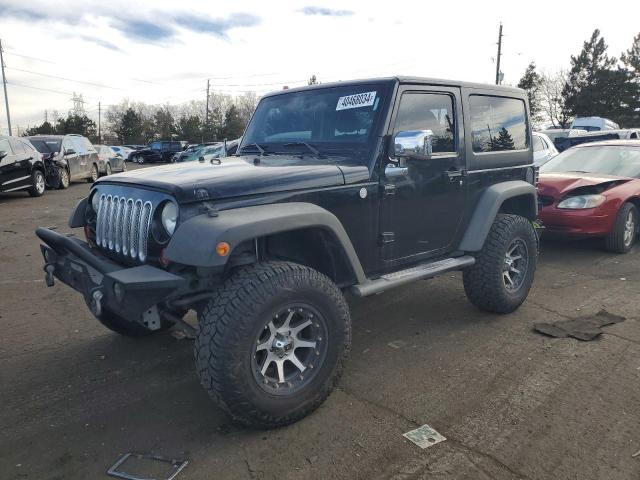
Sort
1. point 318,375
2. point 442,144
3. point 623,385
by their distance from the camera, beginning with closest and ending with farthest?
point 318,375 < point 623,385 < point 442,144

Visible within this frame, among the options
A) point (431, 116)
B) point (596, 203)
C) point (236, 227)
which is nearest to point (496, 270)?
point (431, 116)

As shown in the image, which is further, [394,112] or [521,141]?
[521,141]

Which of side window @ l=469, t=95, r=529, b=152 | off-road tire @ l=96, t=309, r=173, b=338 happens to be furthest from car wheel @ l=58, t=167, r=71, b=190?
side window @ l=469, t=95, r=529, b=152

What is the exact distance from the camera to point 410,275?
3.73 meters

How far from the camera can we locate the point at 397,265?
152 inches

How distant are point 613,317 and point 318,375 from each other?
308 centimetres

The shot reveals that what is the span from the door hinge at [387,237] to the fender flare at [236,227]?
0.58m

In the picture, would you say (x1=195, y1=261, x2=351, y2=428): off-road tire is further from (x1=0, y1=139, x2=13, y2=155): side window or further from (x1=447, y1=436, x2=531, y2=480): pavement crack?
(x1=0, y1=139, x2=13, y2=155): side window

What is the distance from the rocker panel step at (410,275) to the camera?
11.2 feet

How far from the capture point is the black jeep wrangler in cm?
271

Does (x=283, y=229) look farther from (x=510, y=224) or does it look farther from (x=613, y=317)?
(x=613, y=317)

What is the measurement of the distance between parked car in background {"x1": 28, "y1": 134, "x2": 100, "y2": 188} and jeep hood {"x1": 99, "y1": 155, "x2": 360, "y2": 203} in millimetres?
12508

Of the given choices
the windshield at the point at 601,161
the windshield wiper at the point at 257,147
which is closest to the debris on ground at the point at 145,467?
the windshield wiper at the point at 257,147

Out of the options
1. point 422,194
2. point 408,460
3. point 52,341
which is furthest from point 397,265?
point 52,341
